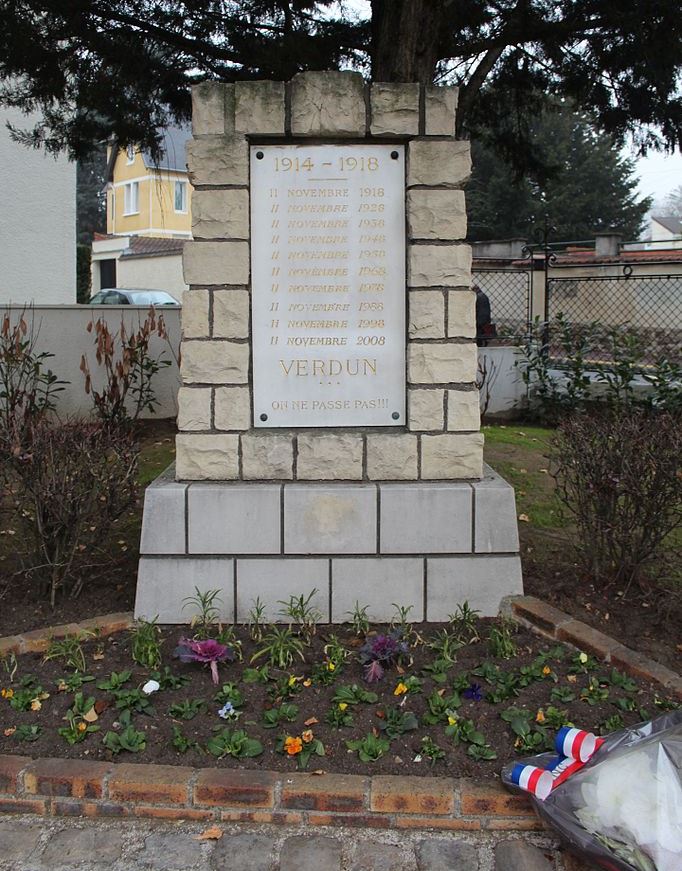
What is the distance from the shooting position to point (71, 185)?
1331 centimetres

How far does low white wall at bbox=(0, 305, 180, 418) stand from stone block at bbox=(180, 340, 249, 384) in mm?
4394

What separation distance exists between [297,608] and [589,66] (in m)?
5.22

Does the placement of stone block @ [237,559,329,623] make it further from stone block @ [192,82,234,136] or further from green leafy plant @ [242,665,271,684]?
stone block @ [192,82,234,136]

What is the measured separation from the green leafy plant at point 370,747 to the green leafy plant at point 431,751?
0.11 metres

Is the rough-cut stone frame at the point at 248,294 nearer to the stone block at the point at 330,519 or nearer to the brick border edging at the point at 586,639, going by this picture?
the stone block at the point at 330,519

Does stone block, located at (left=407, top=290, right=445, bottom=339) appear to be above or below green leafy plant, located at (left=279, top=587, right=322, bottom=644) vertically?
above

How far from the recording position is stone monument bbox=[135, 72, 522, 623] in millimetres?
3547

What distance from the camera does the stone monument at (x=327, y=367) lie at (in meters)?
3.55

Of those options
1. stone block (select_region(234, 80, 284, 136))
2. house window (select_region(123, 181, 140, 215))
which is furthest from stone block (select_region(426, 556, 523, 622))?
house window (select_region(123, 181, 140, 215))

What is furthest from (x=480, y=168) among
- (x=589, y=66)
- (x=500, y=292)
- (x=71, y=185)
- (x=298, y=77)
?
(x=298, y=77)

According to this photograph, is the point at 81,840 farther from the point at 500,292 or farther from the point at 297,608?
the point at 500,292

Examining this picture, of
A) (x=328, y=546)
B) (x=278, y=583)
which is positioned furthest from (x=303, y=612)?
(x=328, y=546)

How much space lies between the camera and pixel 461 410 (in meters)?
3.66

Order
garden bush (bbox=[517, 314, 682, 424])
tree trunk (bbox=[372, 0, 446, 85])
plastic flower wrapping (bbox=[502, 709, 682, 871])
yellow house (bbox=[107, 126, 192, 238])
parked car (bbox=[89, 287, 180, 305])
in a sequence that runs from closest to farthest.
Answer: plastic flower wrapping (bbox=[502, 709, 682, 871]), tree trunk (bbox=[372, 0, 446, 85]), garden bush (bbox=[517, 314, 682, 424]), parked car (bbox=[89, 287, 180, 305]), yellow house (bbox=[107, 126, 192, 238])
